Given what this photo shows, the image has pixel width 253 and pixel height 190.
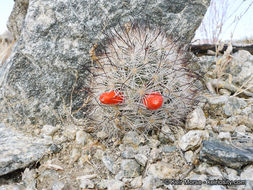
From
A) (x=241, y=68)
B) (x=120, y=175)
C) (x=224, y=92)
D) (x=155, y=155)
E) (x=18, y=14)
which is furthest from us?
(x=18, y=14)

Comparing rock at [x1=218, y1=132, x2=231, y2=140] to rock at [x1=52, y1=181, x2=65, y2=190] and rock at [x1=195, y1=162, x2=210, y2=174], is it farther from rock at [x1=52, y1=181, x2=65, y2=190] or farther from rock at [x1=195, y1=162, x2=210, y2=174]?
rock at [x1=52, y1=181, x2=65, y2=190]

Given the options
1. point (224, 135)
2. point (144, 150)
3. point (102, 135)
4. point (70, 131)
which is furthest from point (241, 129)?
point (70, 131)

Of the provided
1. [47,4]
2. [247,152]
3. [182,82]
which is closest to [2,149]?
[47,4]

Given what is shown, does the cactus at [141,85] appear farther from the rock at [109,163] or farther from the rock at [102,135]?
the rock at [109,163]

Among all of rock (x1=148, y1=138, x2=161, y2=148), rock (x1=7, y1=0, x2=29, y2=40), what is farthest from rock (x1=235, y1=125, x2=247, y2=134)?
rock (x1=7, y1=0, x2=29, y2=40)

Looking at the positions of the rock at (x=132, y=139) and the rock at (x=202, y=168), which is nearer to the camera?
the rock at (x=202, y=168)

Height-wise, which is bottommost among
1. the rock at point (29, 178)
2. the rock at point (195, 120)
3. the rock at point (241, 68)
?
the rock at point (29, 178)

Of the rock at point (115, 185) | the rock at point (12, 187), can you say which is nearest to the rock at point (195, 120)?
the rock at point (115, 185)

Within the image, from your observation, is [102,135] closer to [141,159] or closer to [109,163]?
[109,163]
